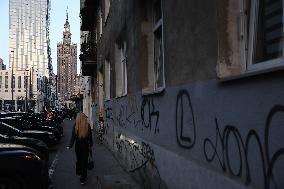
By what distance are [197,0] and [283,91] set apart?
2.19 metres

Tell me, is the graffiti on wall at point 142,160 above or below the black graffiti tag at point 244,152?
below

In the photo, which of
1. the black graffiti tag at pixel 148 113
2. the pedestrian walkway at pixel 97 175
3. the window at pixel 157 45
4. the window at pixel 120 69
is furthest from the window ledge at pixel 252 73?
the window at pixel 120 69

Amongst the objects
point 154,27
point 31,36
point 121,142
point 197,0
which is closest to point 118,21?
point 121,142

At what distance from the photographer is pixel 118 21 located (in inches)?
505

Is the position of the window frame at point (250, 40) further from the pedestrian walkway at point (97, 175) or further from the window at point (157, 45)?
the pedestrian walkway at point (97, 175)

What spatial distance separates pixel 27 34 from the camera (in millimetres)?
168500

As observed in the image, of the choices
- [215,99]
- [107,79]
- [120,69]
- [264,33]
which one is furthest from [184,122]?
[107,79]

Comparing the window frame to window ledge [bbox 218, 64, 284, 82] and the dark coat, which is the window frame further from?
the dark coat

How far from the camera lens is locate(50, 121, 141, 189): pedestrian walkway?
9188 mm

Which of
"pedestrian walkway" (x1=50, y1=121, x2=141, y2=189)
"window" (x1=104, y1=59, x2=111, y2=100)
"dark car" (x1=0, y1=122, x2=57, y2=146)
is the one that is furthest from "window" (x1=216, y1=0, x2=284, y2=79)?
"window" (x1=104, y1=59, x2=111, y2=100)

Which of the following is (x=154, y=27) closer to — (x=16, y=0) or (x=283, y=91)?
(x=283, y=91)

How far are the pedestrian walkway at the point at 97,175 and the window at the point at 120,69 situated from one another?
2197 mm

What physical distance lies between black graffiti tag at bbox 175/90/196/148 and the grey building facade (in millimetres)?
12

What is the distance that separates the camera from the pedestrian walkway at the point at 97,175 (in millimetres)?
9188
